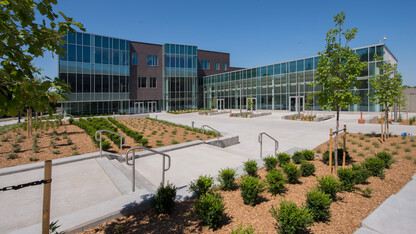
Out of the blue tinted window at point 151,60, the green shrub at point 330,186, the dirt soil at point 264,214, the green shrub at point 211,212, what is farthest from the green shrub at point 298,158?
the blue tinted window at point 151,60

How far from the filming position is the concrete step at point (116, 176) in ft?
19.1

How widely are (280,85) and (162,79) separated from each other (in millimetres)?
23388

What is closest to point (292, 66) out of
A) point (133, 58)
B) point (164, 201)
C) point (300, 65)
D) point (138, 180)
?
point (300, 65)

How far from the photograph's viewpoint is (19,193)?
5.60 metres

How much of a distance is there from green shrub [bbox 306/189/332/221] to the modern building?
27.2 meters

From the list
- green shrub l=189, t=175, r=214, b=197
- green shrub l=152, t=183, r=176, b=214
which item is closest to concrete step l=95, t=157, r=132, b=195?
green shrub l=152, t=183, r=176, b=214

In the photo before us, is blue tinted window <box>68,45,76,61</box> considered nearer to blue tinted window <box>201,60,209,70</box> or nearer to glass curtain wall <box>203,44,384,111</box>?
glass curtain wall <box>203,44,384,111</box>

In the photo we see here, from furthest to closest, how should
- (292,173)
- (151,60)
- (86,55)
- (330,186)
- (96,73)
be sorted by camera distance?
1. (151,60)
2. (96,73)
3. (86,55)
4. (292,173)
5. (330,186)

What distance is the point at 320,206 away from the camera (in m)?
4.22

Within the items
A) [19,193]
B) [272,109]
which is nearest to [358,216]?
[19,193]

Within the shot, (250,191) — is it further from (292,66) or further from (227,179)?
(292,66)

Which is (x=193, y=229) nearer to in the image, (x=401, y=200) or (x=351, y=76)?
(x=401, y=200)

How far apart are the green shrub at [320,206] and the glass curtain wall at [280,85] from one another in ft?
90.0

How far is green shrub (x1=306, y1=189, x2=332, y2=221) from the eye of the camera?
Result: 4141 mm
